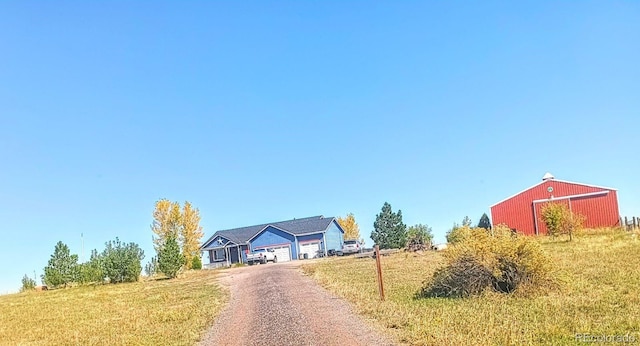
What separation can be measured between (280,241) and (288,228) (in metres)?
1.96

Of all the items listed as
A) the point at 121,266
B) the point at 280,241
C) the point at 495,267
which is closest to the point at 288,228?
the point at 280,241

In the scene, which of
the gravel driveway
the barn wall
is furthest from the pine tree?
the gravel driveway

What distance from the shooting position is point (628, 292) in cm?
1226

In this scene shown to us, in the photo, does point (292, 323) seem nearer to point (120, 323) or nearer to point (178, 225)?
point (120, 323)

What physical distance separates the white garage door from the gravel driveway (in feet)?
134

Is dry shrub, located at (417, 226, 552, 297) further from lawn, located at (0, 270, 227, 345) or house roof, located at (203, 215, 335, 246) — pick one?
house roof, located at (203, 215, 335, 246)

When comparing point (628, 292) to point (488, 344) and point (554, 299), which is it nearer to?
point (554, 299)

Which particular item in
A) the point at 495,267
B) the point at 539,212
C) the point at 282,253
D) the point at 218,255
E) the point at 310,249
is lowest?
the point at 282,253

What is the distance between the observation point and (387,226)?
6338 cm

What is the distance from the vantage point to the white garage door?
189 ft

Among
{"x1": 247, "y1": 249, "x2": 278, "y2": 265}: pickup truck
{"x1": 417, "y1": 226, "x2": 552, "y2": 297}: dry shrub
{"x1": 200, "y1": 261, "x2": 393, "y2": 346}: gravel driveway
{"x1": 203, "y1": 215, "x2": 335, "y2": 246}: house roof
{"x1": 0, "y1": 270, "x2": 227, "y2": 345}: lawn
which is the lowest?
{"x1": 247, "y1": 249, "x2": 278, "y2": 265}: pickup truck

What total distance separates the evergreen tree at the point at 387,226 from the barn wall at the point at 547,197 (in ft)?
50.6

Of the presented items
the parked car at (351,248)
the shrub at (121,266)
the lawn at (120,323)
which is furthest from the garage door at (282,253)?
the lawn at (120,323)

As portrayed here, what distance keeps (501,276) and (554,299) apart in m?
1.63
